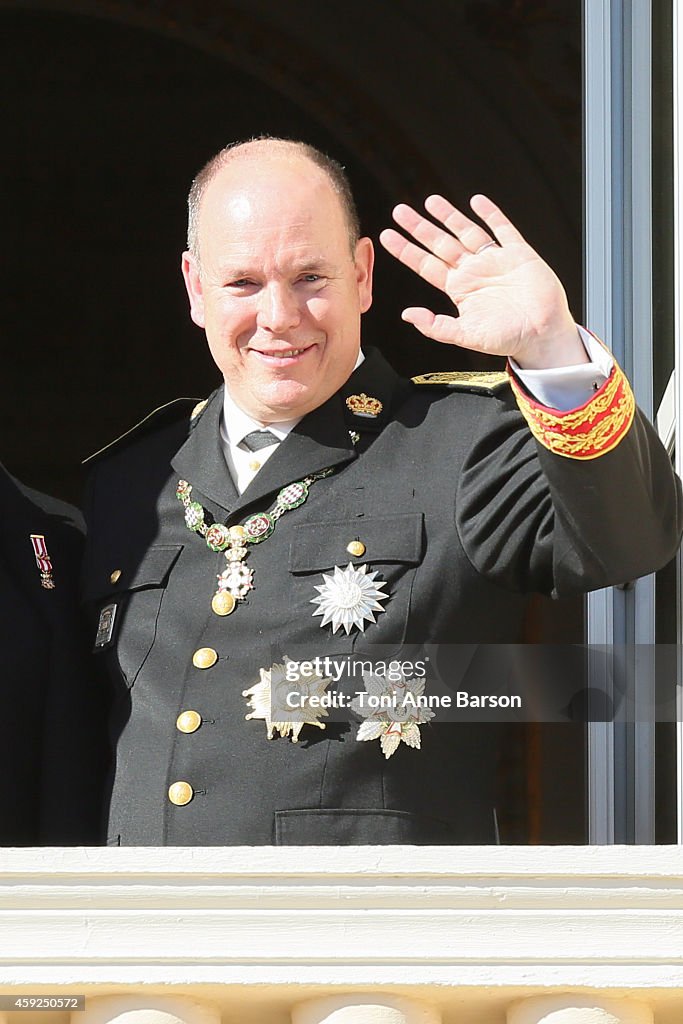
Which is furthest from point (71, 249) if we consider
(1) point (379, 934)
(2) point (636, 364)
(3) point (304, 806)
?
(1) point (379, 934)

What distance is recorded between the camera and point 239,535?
113 inches

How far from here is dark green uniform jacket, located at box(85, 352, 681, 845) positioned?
2590 millimetres

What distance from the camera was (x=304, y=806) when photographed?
269cm

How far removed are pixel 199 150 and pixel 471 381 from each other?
3619 mm

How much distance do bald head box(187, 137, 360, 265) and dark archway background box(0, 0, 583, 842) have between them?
2.47 meters

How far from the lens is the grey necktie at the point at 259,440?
2973 mm

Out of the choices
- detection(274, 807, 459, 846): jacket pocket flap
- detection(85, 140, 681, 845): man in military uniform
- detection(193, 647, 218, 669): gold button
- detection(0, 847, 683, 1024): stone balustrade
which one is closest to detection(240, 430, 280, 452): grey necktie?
detection(85, 140, 681, 845): man in military uniform

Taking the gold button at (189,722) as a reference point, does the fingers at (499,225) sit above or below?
above

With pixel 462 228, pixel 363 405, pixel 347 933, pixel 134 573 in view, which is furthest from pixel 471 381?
pixel 347 933

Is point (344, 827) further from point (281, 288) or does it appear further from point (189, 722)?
point (281, 288)

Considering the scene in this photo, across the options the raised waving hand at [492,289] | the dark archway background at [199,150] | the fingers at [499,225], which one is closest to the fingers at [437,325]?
the raised waving hand at [492,289]

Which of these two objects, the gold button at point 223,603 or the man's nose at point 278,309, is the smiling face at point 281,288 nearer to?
the man's nose at point 278,309

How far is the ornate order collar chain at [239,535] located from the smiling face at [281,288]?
11cm

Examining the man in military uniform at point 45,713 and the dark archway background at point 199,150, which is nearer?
the man in military uniform at point 45,713
